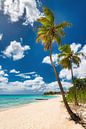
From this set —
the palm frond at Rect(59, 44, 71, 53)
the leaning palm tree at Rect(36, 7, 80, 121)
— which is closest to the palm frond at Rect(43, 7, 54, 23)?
the leaning palm tree at Rect(36, 7, 80, 121)

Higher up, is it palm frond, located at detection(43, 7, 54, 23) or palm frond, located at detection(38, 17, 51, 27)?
palm frond, located at detection(43, 7, 54, 23)

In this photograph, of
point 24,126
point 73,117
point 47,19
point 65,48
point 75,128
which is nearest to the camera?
point 75,128

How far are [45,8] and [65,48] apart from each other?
10.2 metres

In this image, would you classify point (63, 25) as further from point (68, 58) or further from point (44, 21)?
point (68, 58)

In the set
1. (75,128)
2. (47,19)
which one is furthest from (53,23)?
(75,128)

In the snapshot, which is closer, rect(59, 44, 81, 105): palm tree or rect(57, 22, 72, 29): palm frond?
rect(57, 22, 72, 29): palm frond

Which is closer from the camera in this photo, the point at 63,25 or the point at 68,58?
the point at 63,25

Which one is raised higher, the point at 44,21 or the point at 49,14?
the point at 49,14

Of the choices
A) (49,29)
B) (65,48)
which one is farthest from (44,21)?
(65,48)

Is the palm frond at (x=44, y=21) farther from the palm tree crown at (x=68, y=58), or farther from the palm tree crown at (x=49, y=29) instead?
the palm tree crown at (x=68, y=58)

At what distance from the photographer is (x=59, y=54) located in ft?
102

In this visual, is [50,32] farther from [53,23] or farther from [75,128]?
[75,128]

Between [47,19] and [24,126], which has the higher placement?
[47,19]

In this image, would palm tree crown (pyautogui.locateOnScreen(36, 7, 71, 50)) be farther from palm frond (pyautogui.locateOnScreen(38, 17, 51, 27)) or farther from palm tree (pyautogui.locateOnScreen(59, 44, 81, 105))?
palm tree (pyautogui.locateOnScreen(59, 44, 81, 105))
